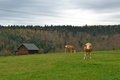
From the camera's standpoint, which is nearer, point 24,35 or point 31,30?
point 24,35

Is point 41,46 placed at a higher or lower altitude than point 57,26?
lower

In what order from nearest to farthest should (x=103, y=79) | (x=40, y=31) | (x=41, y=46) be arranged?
(x=103, y=79), (x=41, y=46), (x=40, y=31)

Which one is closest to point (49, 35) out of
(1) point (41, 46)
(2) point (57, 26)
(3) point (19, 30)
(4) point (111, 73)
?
(2) point (57, 26)

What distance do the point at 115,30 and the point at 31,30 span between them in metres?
42.8

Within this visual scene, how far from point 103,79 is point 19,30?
427ft

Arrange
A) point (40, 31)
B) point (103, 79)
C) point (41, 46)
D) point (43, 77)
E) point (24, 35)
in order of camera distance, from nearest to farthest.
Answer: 1. point (103, 79)
2. point (43, 77)
3. point (41, 46)
4. point (24, 35)
5. point (40, 31)

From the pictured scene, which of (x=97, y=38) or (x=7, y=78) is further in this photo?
(x=97, y=38)

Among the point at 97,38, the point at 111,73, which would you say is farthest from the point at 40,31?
the point at 111,73

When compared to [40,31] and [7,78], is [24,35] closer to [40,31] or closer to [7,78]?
[40,31]

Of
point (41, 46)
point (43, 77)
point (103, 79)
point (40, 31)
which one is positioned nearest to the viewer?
point (103, 79)

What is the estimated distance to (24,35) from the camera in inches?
5266

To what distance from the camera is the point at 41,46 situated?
113 m

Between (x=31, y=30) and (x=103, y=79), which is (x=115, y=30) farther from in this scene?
(x=103, y=79)

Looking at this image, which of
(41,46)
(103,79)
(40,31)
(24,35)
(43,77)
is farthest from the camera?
(40,31)
